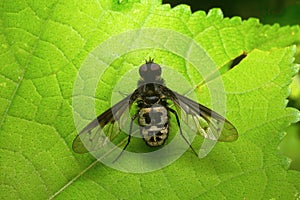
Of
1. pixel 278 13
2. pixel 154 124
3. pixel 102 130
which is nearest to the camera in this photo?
pixel 102 130

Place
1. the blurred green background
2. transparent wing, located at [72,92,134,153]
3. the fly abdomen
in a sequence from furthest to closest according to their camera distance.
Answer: the blurred green background < the fly abdomen < transparent wing, located at [72,92,134,153]

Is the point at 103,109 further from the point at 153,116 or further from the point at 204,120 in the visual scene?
the point at 204,120

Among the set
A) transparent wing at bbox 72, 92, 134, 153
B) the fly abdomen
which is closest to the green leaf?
transparent wing at bbox 72, 92, 134, 153

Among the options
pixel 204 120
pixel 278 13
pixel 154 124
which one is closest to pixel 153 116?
pixel 154 124

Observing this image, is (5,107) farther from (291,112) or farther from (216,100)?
(291,112)

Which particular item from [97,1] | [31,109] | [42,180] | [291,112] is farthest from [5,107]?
[291,112]

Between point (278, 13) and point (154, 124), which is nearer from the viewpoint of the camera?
point (154, 124)

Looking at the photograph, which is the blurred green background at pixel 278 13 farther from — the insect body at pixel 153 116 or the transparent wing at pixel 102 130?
the transparent wing at pixel 102 130

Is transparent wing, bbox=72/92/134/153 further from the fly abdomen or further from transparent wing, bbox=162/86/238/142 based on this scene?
transparent wing, bbox=162/86/238/142
